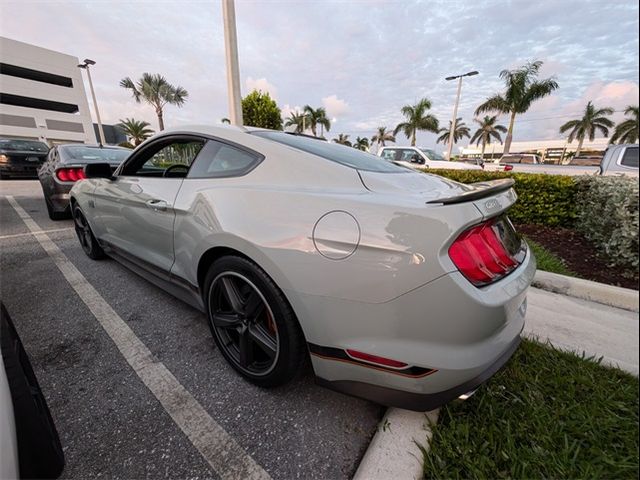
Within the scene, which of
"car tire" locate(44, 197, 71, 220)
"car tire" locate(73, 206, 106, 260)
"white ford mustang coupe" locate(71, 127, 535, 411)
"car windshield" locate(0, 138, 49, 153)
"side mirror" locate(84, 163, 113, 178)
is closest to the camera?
"white ford mustang coupe" locate(71, 127, 535, 411)

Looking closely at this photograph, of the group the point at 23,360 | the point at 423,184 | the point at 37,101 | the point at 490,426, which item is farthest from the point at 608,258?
the point at 37,101

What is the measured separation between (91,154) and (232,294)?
17.5ft

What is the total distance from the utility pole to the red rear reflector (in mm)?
6314

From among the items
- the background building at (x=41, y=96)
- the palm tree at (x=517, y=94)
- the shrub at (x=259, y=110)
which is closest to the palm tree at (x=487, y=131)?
the palm tree at (x=517, y=94)

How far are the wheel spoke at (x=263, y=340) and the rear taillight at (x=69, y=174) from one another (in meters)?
4.80

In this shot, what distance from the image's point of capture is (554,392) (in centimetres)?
162

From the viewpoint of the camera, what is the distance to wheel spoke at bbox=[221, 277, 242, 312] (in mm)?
1804

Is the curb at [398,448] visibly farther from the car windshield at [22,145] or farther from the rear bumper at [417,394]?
the car windshield at [22,145]

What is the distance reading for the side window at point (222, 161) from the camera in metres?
1.81

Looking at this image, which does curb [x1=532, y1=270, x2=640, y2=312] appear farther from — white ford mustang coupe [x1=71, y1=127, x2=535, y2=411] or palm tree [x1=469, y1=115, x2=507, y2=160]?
palm tree [x1=469, y1=115, x2=507, y2=160]

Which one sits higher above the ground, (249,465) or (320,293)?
(320,293)

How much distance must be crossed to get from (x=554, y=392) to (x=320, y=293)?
1394 mm

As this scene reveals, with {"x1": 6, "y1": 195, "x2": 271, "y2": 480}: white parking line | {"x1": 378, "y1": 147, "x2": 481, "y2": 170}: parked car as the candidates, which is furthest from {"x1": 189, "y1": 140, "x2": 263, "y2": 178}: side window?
{"x1": 378, "y1": 147, "x2": 481, "y2": 170}: parked car

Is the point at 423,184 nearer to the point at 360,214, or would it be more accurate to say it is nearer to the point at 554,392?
the point at 360,214
